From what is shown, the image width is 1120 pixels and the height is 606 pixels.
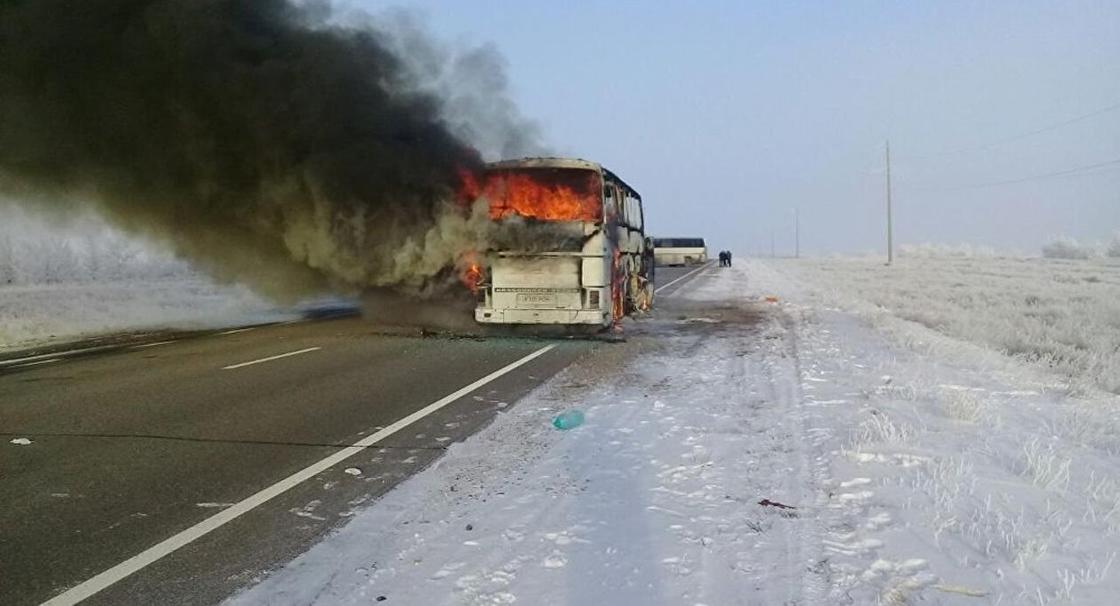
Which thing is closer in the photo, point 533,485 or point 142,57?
point 533,485

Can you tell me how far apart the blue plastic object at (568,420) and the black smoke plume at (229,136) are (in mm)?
6827

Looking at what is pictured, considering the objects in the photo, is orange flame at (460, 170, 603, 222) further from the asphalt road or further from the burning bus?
the asphalt road

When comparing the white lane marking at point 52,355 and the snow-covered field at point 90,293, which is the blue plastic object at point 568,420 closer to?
the white lane marking at point 52,355

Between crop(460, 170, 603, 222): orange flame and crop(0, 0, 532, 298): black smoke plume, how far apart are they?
1.04 metres

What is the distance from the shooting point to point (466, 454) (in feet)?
19.8

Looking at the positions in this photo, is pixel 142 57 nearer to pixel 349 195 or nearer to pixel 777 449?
pixel 349 195

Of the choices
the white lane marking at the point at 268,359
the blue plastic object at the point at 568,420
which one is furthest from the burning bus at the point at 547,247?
the blue plastic object at the point at 568,420

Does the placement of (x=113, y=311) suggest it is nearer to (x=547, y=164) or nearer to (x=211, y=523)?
(x=547, y=164)

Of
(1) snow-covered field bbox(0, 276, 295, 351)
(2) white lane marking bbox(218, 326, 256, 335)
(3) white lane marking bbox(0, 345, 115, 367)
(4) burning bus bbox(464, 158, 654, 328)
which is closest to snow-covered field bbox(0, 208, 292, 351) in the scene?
(1) snow-covered field bbox(0, 276, 295, 351)

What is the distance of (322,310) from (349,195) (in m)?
7.88

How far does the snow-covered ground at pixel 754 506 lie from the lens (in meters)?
3.61

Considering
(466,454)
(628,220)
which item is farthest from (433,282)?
(466,454)

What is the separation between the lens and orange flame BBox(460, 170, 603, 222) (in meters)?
13.2

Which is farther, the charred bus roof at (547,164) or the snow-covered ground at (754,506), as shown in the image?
the charred bus roof at (547,164)
